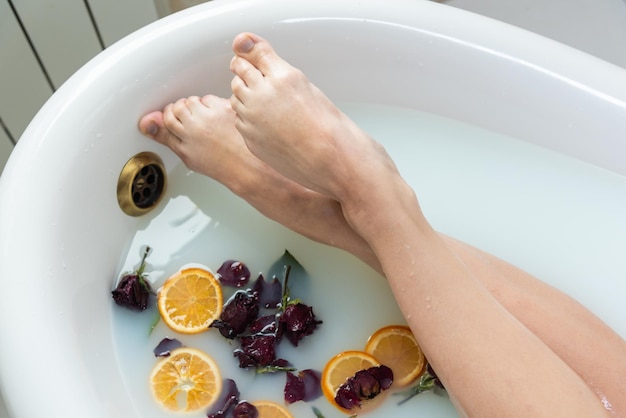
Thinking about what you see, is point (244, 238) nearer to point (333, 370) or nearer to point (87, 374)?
point (333, 370)

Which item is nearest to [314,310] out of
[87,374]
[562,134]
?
[87,374]

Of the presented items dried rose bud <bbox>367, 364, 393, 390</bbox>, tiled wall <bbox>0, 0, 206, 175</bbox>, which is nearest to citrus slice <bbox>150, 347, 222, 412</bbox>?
dried rose bud <bbox>367, 364, 393, 390</bbox>

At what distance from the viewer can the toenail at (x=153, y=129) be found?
1.24 m

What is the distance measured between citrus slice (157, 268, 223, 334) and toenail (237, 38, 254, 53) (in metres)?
0.36

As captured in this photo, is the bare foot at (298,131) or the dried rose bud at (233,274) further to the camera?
the dried rose bud at (233,274)

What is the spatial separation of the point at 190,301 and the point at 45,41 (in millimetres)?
580

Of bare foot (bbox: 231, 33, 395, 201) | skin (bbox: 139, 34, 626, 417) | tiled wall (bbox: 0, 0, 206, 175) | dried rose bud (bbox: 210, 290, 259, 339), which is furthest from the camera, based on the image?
tiled wall (bbox: 0, 0, 206, 175)

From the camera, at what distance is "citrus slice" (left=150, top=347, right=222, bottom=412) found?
1.15 metres

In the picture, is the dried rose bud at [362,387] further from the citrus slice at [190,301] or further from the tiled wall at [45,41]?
the tiled wall at [45,41]

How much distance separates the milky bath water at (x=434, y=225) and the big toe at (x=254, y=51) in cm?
28

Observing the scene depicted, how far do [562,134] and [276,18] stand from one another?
0.52 metres

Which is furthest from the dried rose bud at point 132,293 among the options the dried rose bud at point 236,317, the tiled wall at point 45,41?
the tiled wall at point 45,41

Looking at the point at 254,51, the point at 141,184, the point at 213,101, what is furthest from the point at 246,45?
the point at 141,184

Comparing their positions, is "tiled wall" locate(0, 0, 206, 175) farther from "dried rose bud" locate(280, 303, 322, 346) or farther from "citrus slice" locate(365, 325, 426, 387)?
"citrus slice" locate(365, 325, 426, 387)
